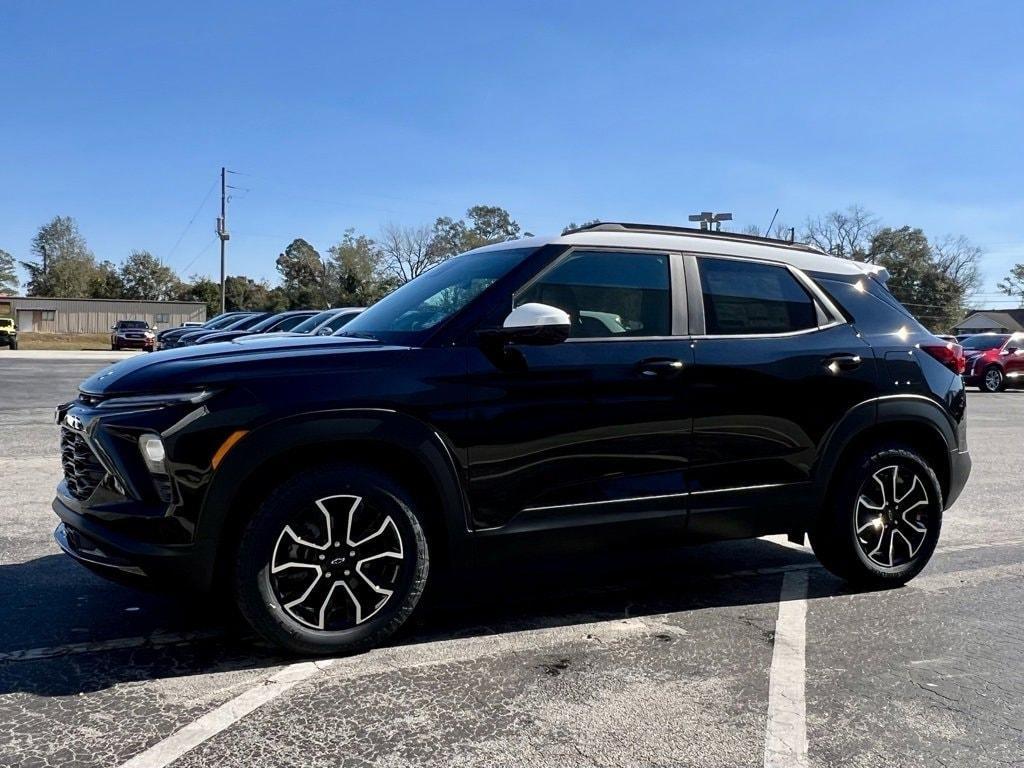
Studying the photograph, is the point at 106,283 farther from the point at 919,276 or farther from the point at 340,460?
the point at 340,460

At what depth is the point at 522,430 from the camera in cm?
370

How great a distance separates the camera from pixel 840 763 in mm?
2762

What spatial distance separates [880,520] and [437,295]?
8.89ft

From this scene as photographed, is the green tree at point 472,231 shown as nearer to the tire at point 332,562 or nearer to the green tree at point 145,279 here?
the green tree at point 145,279

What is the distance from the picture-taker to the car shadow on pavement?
3.46 meters

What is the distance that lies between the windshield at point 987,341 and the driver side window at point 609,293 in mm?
23290

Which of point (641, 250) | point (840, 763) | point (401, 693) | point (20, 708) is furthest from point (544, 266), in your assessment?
point (20, 708)

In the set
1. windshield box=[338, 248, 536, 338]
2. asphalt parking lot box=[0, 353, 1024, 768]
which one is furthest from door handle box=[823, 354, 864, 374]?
windshield box=[338, 248, 536, 338]

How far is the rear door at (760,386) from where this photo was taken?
13.5 ft

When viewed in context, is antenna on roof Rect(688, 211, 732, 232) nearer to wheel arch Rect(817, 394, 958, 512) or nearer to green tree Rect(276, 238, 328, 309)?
wheel arch Rect(817, 394, 958, 512)

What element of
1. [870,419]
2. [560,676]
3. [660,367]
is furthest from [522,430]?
[870,419]

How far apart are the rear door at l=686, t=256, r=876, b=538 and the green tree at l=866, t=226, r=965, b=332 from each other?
9281 cm

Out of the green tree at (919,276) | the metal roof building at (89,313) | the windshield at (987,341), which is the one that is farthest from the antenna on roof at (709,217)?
the green tree at (919,276)

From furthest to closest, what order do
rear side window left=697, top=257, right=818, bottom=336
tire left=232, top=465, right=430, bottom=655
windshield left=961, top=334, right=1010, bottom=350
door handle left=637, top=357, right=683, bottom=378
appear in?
windshield left=961, top=334, right=1010, bottom=350 < rear side window left=697, top=257, right=818, bottom=336 < door handle left=637, top=357, right=683, bottom=378 < tire left=232, top=465, right=430, bottom=655
